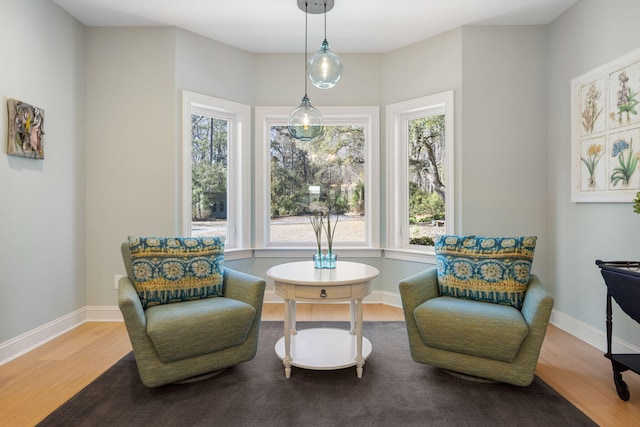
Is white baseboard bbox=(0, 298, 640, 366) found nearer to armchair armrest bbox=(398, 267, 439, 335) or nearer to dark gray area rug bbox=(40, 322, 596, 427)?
dark gray area rug bbox=(40, 322, 596, 427)

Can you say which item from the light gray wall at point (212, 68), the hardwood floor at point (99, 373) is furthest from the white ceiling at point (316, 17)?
the hardwood floor at point (99, 373)

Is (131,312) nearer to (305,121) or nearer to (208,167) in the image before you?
(305,121)

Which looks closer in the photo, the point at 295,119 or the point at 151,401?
the point at 151,401

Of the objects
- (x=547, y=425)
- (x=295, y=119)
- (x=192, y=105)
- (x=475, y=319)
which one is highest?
(x=192, y=105)

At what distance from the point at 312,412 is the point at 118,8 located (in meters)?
3.47

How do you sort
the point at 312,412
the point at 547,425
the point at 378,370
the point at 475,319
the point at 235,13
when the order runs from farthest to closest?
the point at 235,13 < the point at 378,370 < the point at 475,319 < the point at 312,412 < the point at 547,425

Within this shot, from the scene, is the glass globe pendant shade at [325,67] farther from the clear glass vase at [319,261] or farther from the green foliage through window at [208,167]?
the green foliage through window at [208,167]

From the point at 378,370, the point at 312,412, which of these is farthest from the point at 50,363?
the point at 378,370

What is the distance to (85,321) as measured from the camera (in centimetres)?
353

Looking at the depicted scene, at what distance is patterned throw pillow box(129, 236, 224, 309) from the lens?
2.48m

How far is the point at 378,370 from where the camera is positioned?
248 cm

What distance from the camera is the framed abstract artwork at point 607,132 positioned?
2.58 meters

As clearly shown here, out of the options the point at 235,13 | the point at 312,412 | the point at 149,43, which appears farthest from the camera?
the point at 149,43

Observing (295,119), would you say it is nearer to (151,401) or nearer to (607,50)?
(151,401)
